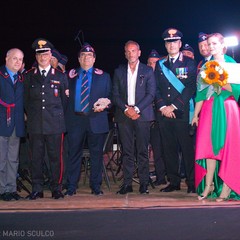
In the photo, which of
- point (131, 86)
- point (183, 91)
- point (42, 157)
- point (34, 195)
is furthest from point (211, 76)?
point (34, 195)

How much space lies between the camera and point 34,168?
14.2ft

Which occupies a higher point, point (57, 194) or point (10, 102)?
point (10, 102)

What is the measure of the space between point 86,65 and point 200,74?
1257 millimetres

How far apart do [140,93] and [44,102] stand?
1.05 meters

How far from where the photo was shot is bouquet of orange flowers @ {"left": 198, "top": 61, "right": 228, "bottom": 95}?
158 inches

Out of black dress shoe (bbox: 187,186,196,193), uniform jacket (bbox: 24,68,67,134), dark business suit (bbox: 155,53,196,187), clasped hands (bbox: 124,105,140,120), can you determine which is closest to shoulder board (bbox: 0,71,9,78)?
uniform jacket (bbox: 24,68,67,134)

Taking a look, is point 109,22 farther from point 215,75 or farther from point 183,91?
point 215,75

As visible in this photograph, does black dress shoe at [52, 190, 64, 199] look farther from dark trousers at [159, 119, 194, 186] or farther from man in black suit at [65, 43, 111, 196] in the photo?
dark trousers at [159, 119, 194, 186]

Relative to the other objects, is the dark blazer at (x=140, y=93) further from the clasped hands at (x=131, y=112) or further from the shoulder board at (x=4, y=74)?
the shoulder board at (x=4, y=74)

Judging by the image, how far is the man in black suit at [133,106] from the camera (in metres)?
4.55

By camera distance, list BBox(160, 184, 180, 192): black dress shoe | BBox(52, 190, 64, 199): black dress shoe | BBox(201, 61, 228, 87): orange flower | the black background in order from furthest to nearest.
→ the black background, BBox(160, 184, 180, 192): black dress shoe, BBox(52, 190, 64, 199): black dress shoe, BBox(201, 61, 228, 87): orange flower

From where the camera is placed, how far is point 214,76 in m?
4.03

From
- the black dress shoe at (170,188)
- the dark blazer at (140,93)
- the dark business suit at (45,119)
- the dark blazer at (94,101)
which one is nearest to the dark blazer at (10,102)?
the dark business suit at (45,119)

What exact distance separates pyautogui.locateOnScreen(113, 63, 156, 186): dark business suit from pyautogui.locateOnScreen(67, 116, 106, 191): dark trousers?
281mm
